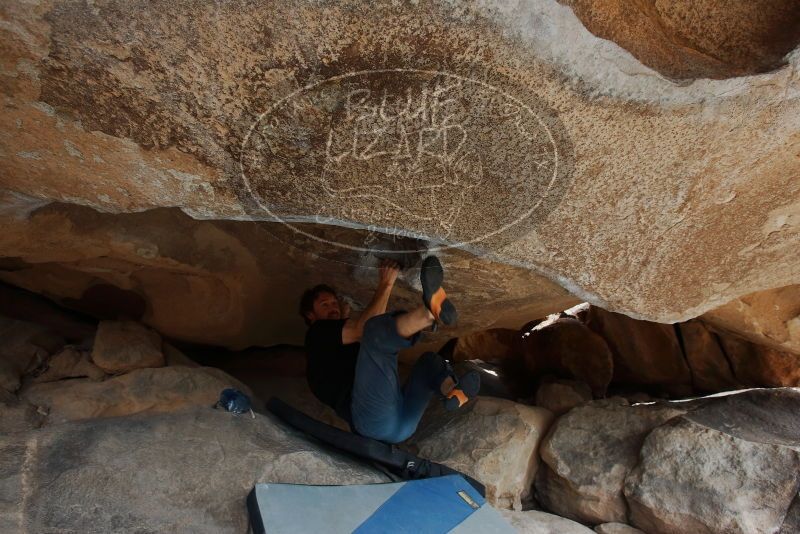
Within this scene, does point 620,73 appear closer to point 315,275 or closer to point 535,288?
point 535,288

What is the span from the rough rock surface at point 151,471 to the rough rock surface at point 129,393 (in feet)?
0.17

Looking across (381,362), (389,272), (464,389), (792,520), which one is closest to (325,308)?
(389,272)

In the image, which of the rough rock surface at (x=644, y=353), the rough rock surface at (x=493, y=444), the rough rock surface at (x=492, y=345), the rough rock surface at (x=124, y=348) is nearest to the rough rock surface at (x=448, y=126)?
the rough rock surface at (x=124, y=348)

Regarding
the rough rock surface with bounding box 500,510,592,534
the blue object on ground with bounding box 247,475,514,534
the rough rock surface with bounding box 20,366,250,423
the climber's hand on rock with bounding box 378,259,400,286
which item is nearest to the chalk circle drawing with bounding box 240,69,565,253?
the climber's hand on rock with bounding box 378,259,400,286

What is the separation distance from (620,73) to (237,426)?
5.25 ft

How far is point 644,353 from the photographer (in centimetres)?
330

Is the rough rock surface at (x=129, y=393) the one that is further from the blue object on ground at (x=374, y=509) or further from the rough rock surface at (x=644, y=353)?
the rough rock surface at (x=644, y=353)

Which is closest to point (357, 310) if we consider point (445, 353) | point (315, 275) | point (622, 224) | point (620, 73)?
point (315, 275)

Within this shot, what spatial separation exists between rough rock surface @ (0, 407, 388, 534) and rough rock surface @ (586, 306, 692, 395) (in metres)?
2.00

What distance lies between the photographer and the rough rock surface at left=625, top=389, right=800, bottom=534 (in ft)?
6.25

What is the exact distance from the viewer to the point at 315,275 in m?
2.48

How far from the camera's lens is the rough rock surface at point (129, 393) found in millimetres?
1865

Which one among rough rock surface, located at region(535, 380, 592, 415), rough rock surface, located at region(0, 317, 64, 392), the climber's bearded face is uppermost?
the climber's bearded face

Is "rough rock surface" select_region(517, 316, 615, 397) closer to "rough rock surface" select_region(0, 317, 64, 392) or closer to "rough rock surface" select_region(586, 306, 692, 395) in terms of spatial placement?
"rough rock surface" select_region(586, 306, 692, 395)
